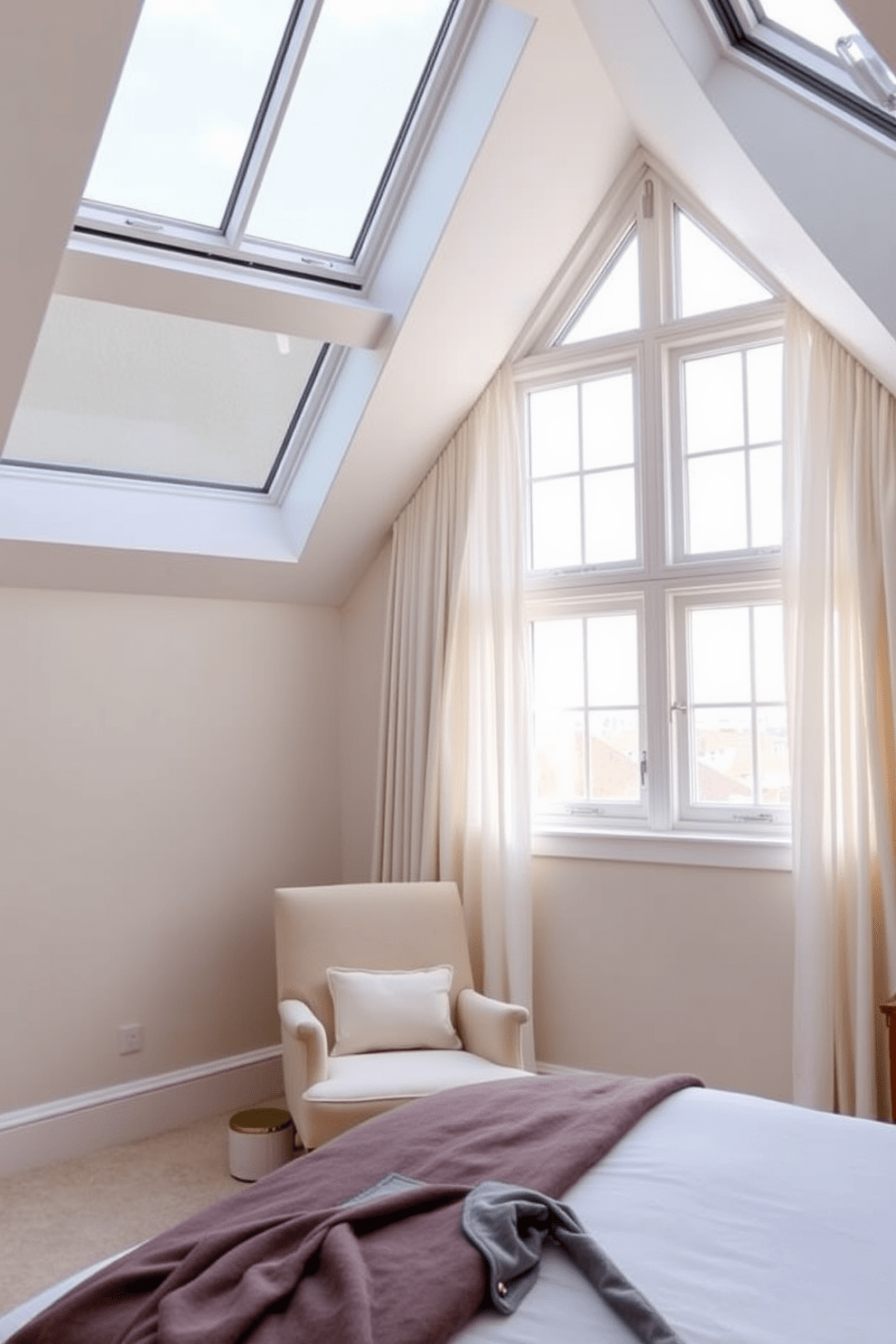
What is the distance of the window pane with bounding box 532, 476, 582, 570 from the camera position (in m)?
4.53

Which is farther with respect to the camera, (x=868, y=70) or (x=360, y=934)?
(x=360, y=934)

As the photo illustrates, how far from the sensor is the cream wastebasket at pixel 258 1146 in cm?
382

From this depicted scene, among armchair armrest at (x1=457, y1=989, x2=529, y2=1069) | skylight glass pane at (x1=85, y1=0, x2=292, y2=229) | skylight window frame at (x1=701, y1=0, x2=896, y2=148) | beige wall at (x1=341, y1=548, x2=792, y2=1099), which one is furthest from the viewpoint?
beige wall at (x1=341, y1=548, x2=792, y2=1099)

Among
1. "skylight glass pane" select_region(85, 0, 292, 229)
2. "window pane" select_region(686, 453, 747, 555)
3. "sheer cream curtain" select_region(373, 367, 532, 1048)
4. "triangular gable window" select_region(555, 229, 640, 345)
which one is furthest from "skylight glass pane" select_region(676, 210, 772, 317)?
"skylight glass pane" select_region(85, 0, 292, 229)

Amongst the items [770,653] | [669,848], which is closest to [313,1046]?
[669,848]

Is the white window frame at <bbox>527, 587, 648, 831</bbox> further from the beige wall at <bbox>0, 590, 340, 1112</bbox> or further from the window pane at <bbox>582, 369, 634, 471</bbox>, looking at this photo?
the beige wall at <bbox>0, 590, 340, 1112</bbox>

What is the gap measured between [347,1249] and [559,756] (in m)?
2.80

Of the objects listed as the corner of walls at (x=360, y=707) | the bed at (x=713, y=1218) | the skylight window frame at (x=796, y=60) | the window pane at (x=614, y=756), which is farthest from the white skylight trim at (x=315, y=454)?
the bed at (x=713, y=1218)

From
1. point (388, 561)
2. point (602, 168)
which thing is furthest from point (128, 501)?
point (602, 168)

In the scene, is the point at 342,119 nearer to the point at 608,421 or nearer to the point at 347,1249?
the point at 608,421

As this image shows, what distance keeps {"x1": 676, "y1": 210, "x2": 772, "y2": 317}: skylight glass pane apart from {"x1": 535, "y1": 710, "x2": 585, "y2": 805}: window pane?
1475mm

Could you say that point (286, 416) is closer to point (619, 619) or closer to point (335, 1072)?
point (619, 619)

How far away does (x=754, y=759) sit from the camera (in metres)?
4.12

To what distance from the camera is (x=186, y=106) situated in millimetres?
3414
